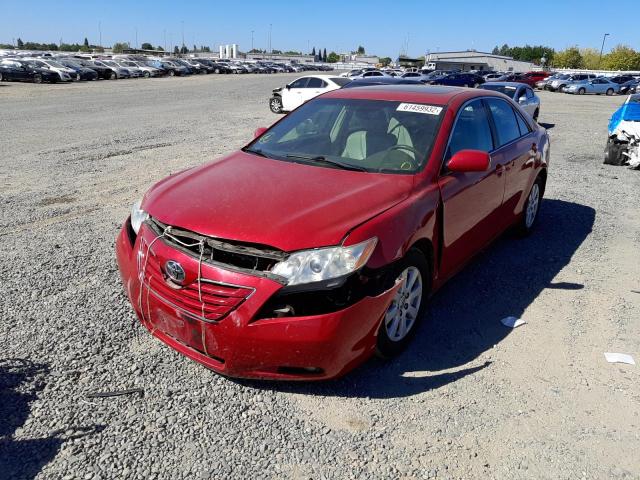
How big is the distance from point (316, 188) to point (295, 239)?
653 millimetres

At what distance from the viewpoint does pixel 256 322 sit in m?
2.71

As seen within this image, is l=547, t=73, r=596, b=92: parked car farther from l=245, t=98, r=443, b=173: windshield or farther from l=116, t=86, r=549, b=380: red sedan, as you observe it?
l=245, t=98, r=443, b=173: windshield

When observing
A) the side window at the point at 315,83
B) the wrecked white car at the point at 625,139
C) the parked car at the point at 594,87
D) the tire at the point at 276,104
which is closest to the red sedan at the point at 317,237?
the wrecked white car at the point at 625,139

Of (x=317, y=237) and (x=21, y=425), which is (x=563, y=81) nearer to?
(x=317, y=237)

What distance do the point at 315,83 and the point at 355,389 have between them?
1684 centimetres

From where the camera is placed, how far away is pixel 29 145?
10.7m

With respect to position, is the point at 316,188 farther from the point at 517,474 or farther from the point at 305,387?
the point at 517,474

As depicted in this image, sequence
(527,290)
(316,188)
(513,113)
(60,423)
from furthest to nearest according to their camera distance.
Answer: (513,113) < (527,290) < (316,188) < (60,423)

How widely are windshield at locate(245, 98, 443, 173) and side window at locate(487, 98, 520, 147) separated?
1042mm

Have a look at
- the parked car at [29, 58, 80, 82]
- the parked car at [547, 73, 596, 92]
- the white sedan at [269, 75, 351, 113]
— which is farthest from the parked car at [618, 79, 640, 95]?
the parked car at [29, 58, 80, 82]

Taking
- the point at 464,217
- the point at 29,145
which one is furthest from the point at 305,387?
the point at 29,145

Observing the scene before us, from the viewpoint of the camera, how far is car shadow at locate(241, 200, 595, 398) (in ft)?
10.4

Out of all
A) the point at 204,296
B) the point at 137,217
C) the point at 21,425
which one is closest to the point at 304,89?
the point at 137,217

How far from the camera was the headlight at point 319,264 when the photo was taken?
2717mm
